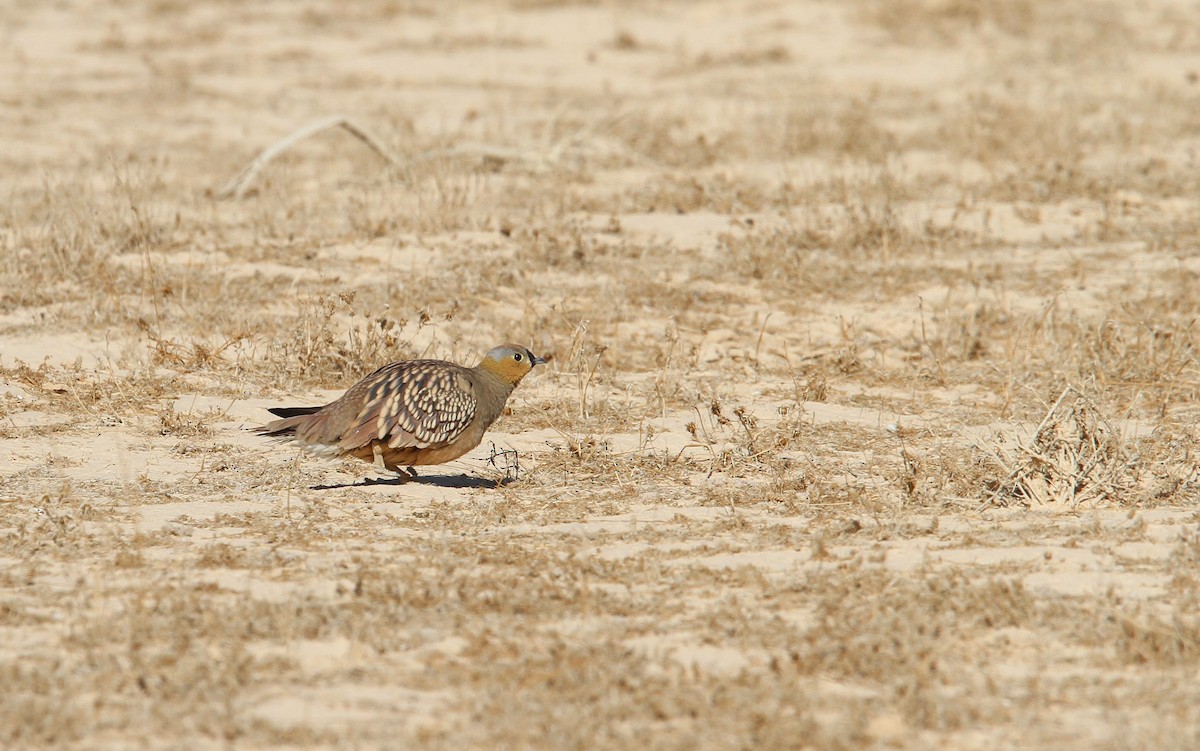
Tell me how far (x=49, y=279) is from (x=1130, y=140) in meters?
9.25

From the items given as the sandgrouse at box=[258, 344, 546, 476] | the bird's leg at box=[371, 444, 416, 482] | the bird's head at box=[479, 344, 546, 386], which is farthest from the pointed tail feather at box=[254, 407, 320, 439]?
the bird's head at box=[479, 344, 546, 386]

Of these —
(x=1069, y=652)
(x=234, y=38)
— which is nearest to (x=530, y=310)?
(x=1069, y=652)

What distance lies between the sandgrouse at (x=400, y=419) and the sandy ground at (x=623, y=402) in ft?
0.77

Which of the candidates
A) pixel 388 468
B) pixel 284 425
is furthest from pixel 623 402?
pixel 284 425

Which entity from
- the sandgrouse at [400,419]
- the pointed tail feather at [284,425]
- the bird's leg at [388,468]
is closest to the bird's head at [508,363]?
the sandgrouse at [400,419]

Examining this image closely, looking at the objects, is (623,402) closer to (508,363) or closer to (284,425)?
(508,363)

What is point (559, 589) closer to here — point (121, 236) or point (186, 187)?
point (121, 236)

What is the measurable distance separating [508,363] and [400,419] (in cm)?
76

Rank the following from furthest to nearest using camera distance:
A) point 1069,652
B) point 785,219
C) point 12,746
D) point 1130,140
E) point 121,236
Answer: point 1130,140 < point 785,219 < point 121,236 < point 1069,652 < point 12,746

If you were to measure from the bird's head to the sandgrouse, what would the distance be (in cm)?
23

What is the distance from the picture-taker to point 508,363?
688cm

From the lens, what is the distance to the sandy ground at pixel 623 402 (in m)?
4.48

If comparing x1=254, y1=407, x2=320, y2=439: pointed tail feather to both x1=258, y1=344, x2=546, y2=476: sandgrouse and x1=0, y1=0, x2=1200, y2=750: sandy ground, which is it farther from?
x1=0, y1=0, x2=1200, y2=750: sandy ground

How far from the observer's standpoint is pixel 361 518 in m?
6.07
